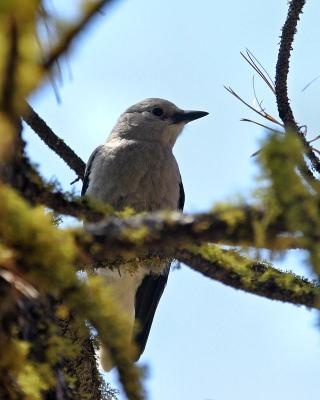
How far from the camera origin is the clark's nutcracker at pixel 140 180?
606cm

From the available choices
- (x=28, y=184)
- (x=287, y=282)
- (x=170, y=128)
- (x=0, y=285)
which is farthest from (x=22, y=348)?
(x=170, y=128)

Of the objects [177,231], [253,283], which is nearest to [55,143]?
[253,283]

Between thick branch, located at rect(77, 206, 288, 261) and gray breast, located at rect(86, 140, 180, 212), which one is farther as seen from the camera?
gray breast, located at rect(86, 140, 180, 212)

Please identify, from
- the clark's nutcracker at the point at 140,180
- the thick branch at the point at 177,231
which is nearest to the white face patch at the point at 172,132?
the clark's nutcracker at the point at 140,180

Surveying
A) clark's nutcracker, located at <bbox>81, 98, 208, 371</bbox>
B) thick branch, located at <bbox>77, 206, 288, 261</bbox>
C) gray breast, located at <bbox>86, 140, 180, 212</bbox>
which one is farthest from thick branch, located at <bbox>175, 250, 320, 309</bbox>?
gray breast, located at <bbox>86, 140, 180, 212</bbox>

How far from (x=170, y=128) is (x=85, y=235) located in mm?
5613

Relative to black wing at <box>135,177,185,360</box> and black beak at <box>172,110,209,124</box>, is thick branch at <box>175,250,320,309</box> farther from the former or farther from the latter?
black beak at <box>172,110,209,124</box>

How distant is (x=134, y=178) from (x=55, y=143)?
132 cm

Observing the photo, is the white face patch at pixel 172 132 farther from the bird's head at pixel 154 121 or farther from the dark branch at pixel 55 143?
the dark branch at pixel 55 143

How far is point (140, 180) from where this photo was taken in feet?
20.3

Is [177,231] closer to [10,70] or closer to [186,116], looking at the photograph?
[10,70]

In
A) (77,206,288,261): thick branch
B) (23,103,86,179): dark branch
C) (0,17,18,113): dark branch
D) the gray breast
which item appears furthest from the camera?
the gray breast

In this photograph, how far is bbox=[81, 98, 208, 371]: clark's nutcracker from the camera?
606cm

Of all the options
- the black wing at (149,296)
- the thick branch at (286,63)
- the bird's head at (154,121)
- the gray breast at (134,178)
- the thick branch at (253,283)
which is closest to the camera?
the thick branch at (253,283)
